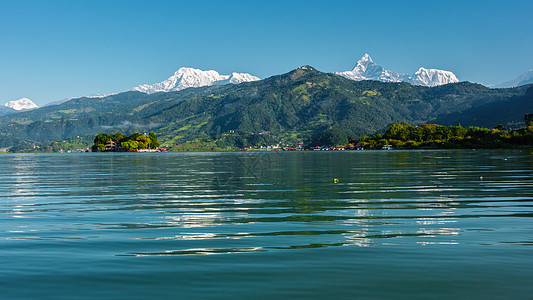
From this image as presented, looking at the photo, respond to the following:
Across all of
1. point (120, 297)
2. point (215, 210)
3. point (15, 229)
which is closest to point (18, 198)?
point (15, 229)

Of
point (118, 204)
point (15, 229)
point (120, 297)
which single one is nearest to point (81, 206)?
point (118, 204)

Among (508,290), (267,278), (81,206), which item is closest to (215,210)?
(81,206)

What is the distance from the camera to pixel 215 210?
2194cm

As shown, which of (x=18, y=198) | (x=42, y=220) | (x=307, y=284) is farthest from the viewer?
(x=18, y=198)

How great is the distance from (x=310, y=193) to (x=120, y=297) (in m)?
21.9

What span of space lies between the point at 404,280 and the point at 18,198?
29542mm

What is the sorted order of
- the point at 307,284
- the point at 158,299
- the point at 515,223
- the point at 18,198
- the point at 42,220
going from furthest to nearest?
the point at 18,198
the point at 42,220
the point at 515,223
the point at 307,284
the point at 158,299

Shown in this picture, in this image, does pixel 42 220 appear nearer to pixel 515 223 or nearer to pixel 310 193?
pixel 310 193

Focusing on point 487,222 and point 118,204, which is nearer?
point 487,222

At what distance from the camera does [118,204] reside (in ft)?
82.9

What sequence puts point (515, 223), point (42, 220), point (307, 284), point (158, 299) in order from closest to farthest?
point (158, 299) → point (307, 284) → point (515, 223) → point (42, 220)

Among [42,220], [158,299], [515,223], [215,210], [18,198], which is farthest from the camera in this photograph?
[18,198]

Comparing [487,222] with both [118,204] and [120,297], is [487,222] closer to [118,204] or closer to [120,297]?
[120,297]

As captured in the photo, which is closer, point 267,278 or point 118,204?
point 267,278
